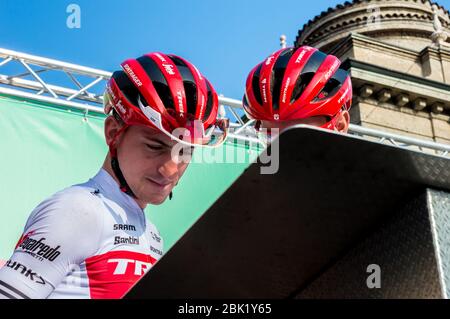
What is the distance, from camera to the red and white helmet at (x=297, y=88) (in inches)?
115

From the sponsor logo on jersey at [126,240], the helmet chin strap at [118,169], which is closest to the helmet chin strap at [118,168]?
the helmet chin strap at [118,169]

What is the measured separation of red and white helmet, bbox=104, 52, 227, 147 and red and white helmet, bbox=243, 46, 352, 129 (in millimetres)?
352

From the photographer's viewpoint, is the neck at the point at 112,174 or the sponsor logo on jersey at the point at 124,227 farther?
the neck at the point at 112,174

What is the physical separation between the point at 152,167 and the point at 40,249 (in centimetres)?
68

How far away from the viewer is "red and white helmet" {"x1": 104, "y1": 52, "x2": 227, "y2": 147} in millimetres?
2480

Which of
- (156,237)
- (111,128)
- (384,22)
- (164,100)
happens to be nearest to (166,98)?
(164,100)

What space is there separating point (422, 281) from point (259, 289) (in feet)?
1.21

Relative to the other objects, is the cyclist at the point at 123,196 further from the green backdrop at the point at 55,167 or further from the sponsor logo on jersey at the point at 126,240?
the green backdrop at the point at 55,167

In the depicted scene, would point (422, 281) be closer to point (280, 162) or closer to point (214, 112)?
point (280, 162)

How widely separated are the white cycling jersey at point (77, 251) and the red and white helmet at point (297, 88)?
40.4 inches

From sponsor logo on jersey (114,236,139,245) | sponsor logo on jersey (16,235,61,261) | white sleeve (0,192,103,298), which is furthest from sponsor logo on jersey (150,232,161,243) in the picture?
sponsor logo on jersey (16,235,61,261)

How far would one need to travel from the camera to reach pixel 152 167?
8.00ft
